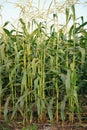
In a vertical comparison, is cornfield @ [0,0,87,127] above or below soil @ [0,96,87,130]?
above

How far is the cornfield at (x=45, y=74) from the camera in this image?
4133mm

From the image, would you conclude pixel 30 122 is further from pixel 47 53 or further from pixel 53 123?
pixel 47 53

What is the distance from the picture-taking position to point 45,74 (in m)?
4.45

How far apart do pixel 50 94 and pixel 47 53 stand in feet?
2.02

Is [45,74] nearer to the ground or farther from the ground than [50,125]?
farther from the ground

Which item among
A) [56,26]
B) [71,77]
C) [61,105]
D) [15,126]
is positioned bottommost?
[15,126]

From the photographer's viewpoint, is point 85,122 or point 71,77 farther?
point 85,122

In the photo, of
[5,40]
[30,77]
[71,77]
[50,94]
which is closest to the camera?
[71,77]

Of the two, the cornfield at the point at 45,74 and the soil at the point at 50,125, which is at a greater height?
the cornfield at the point at 45,74

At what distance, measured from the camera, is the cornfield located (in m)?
4.13

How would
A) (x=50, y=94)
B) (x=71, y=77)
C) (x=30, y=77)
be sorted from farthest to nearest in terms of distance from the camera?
(x=50, y=94) < (x=30, y=77) < (x=71, y=77)

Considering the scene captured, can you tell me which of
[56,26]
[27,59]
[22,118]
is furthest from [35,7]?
[22,118]

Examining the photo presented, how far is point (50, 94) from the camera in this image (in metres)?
4.68

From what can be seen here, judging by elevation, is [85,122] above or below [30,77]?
below
